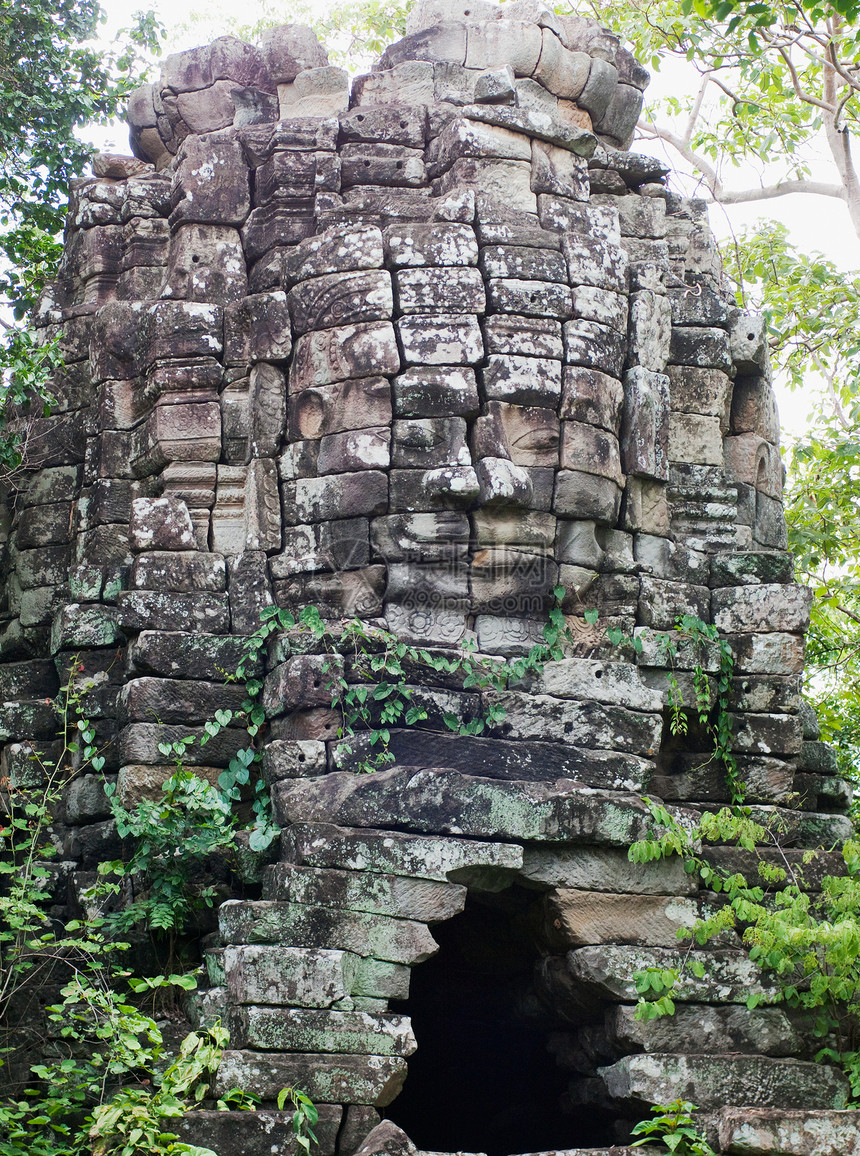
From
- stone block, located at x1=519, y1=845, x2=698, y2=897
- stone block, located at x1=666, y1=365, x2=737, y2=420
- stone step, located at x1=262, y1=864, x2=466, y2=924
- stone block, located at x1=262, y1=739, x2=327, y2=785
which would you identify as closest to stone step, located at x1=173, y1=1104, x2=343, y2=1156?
stone step, located at x1=262, y1=864, x2=466, y2=924

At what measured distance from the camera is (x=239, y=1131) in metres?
5.77

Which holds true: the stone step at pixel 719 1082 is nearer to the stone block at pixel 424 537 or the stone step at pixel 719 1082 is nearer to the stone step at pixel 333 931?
the stone step at pixel 333 931

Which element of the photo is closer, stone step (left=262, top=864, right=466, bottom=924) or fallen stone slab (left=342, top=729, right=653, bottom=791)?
stone step (left=262, top=864, right=466, bottom=924)

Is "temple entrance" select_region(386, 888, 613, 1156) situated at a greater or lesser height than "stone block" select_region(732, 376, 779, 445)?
lesser

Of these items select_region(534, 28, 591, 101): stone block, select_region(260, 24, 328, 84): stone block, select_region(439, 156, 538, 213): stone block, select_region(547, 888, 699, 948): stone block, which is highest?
select_region(260, 24, 328, 84): stone block

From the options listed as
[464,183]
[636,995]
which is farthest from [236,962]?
[464,183]

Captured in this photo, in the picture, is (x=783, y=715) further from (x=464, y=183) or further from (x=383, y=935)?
(x=464, y=183)

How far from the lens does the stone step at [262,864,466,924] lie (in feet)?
21.1

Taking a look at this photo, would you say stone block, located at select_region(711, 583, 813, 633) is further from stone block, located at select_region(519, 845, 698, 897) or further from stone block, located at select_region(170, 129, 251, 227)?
stone block, located at select_region(170, 129, 251, 227)

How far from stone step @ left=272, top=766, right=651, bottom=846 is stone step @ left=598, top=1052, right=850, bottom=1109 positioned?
1045 mm

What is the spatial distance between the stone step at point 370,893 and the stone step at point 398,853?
0.04 metres

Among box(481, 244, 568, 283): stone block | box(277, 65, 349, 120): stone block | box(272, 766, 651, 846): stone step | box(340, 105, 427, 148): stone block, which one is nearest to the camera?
box(272, 766, 651, 846): stone step

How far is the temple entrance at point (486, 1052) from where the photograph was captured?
772 cm

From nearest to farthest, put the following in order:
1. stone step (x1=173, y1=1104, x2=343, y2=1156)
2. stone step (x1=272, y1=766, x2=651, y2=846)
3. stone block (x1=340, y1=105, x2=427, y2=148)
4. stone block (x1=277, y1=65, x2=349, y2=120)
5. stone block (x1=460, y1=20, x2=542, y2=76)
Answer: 1. stone step (x1=173, y1=1104, x2=343, y2=1156)
2. stone step (x1=272, y1=766, x2=651, y2=846)
3. stone block (x1=340, y1=105, x2=427, y2=148)
4. stone block (x1=460, y1=20, x2=542, y2=76)
5. stone block (x1=277, y1=65, x2=349, y2=120)
